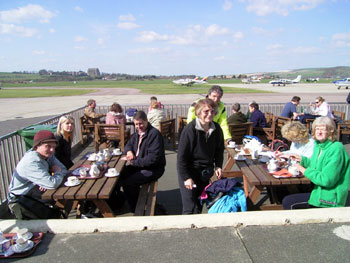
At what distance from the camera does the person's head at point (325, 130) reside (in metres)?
2.88

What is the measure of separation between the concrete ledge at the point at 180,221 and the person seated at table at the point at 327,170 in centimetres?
18

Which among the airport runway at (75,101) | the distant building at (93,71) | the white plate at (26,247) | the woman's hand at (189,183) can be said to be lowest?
the airport runway at (75,101)

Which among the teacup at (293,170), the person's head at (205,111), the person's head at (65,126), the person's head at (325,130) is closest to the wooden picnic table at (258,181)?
the teacup at (293,170)

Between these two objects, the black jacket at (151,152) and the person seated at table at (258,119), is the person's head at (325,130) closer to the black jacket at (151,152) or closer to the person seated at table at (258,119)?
the black jacket at (151,152)

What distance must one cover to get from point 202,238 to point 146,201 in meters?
1.29

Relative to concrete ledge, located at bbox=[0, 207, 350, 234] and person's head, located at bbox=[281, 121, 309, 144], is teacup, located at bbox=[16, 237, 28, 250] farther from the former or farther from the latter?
person's head, located at bbox=[281, 121, 309, 144]

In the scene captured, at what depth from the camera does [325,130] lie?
287 centimetres

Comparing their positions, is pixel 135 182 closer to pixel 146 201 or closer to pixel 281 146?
pixel 146 201

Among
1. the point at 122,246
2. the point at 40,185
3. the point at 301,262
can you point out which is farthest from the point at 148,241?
the point at 40,185

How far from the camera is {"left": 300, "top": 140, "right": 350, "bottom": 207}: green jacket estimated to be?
270cm

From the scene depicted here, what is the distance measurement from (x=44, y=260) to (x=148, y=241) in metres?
0.80

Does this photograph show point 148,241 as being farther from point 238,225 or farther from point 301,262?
point 301,262

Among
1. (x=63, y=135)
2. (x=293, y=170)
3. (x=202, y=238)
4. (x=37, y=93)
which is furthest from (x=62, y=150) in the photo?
(x=37, y=93)

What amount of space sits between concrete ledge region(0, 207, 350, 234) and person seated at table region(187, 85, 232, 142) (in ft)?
6.35
